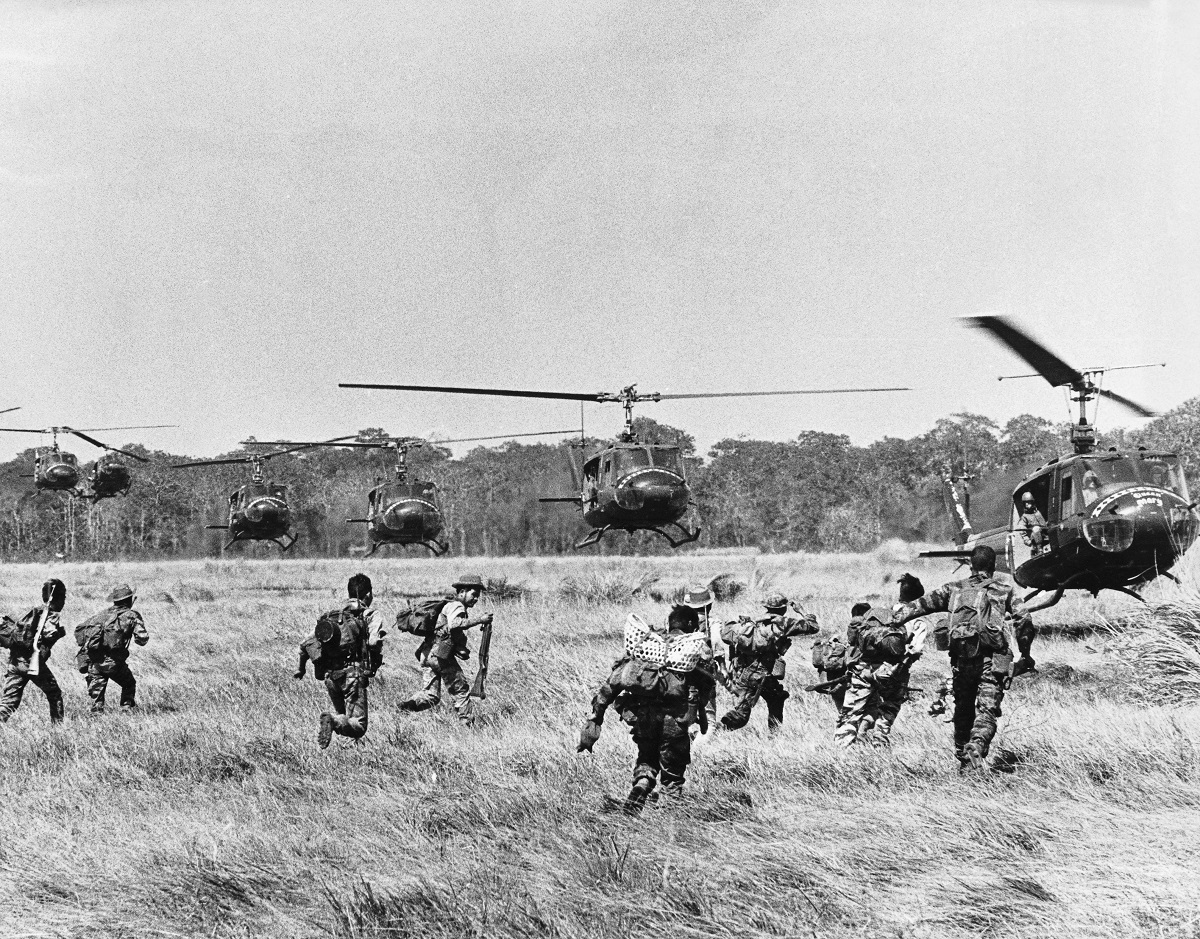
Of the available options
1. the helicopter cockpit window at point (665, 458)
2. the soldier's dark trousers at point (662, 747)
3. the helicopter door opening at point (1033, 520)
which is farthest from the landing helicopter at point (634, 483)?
the soldier's dark trousers at point (662, 747)

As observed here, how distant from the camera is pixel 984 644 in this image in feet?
28.5

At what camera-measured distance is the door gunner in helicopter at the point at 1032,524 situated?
1513 cm

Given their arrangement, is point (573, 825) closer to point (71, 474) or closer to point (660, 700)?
point (660, 700)

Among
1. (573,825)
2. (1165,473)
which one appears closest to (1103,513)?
(1165,473)

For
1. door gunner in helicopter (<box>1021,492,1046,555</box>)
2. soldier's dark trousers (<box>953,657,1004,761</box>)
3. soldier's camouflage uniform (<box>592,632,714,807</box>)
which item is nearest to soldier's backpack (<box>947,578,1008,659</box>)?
soldier's dark trousers (<box>953,657,1004,761</box>)

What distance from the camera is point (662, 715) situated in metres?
7.03

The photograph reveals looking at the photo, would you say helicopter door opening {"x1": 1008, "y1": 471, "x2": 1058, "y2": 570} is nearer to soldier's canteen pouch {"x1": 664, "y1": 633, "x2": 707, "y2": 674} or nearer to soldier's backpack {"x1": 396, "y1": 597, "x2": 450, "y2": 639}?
soldier's backpack {"x1": 396, "y1": 597, "x2": 450, "y2": 639}

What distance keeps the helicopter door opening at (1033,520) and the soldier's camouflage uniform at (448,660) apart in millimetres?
7911

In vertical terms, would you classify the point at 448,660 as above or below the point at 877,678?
above

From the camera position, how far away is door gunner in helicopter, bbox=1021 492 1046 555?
49.6 feet

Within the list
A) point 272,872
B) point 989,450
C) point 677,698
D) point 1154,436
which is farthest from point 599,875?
point 989,450

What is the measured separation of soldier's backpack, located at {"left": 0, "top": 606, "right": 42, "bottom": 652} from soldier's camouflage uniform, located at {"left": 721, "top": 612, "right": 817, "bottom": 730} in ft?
21.0

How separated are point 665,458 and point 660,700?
1203cm

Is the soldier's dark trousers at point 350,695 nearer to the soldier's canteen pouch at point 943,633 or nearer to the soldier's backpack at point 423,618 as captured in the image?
the soldier's backpack at point 423,618
